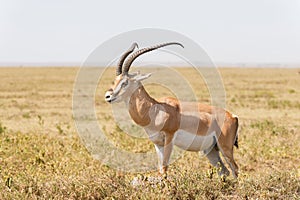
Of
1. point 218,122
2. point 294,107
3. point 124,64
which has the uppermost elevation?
point 124,64

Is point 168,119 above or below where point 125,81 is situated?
below

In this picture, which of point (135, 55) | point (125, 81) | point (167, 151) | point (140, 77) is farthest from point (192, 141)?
point (135, 55)

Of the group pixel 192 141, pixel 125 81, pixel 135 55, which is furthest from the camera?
pixel 192 141

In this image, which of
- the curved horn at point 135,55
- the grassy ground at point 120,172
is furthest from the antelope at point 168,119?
the grassy ground at point 120,172

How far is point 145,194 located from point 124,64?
250 centimetres

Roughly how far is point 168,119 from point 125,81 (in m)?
0.89

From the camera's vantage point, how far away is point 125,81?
24.9ft

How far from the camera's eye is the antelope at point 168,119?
7625 mm

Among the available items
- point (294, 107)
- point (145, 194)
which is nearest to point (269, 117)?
point (294, 107)

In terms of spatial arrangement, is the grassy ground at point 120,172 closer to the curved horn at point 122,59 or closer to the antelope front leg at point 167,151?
the antelope front leg at point 167,151

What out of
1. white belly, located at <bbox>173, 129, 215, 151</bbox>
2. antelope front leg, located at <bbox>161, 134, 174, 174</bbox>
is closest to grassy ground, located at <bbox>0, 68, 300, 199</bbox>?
antelope front leg, located at <bbox>161, 134, 174, 174</bbox>

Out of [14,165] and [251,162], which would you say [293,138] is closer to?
[251,162]

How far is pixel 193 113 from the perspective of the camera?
800 cm

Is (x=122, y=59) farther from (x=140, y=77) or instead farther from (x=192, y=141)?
(x=192, y=141)
